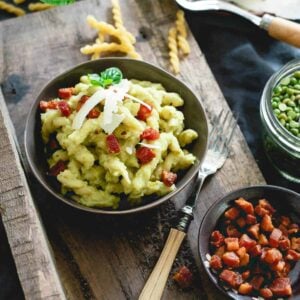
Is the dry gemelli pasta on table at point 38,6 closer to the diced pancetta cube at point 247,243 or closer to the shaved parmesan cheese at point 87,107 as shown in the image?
the shaved parmesan cheese at point 87,107

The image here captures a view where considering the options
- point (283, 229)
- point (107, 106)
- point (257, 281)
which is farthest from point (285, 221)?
point (107, 106)

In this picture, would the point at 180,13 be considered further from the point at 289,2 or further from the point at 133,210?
the point at 133,210

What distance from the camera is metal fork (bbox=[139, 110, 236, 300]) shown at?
221cm

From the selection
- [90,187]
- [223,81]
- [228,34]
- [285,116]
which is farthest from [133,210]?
[228,34]

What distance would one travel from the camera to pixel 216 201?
2.30 m

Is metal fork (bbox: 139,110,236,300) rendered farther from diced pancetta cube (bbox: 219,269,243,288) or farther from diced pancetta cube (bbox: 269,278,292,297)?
diced pancetta cube (bbox: 269,278,292,297)

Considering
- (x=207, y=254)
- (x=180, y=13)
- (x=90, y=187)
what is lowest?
(x=207, y=254)

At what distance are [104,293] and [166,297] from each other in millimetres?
217

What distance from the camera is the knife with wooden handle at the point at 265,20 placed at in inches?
105

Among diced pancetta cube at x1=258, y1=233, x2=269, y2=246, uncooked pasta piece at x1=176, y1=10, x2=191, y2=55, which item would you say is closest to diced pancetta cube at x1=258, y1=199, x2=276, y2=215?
diced pancetta cube at x1=258, y1=233, x2=269, y2=246

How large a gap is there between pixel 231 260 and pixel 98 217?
513 millimetres

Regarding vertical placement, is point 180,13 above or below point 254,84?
above

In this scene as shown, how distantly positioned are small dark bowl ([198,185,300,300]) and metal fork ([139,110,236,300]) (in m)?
0.07

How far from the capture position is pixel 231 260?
221 centimetres
